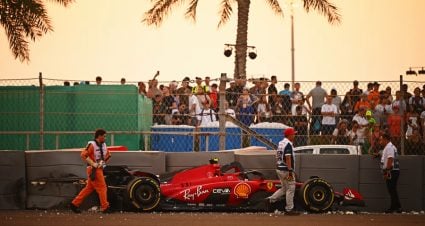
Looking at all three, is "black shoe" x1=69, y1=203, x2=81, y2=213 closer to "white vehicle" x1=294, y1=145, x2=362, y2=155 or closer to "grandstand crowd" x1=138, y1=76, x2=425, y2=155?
"grandstand crowd" x1=138, y1=76, x2=425, y2=155

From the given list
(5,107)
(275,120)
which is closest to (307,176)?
(275,120)

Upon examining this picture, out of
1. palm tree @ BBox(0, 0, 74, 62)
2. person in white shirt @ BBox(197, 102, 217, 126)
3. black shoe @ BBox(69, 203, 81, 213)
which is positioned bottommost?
black shoe @ BBox(69, 203, 81, 213)

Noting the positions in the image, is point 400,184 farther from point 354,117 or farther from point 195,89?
point 195,89

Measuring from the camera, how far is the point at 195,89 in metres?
25.9

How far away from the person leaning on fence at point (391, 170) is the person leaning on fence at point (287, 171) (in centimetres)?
237

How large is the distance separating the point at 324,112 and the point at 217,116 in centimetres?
233

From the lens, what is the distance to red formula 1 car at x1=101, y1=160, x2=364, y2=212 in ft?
68.9

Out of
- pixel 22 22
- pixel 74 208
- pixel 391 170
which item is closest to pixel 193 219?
pixel 74 208

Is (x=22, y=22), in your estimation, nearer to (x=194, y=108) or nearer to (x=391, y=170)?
(x=194, y=108)

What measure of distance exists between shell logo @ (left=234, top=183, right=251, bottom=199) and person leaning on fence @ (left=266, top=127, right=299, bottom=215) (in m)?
0.43

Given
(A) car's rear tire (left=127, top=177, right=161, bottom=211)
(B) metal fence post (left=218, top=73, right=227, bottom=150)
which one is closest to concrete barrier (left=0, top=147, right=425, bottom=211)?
(B) metal fence post (left=218, top=73, right=227, bottom=150)

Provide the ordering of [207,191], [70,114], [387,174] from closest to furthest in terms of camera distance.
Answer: [207,191] → [387,174] → [70,114]

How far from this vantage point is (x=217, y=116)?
80.7 feet

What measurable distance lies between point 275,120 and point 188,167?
2.45m
